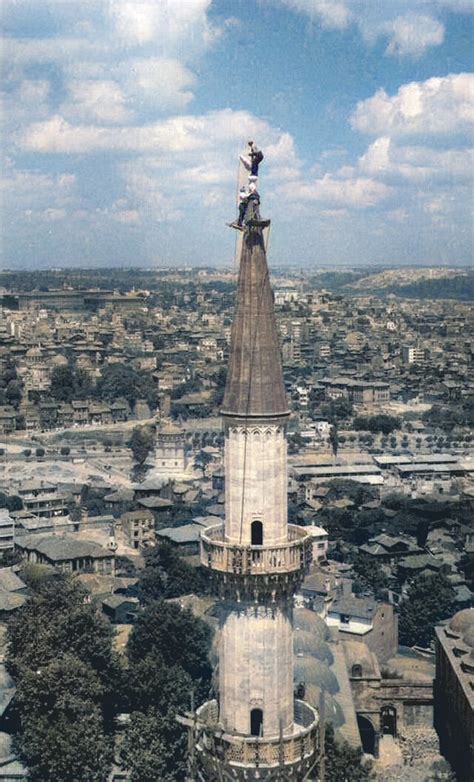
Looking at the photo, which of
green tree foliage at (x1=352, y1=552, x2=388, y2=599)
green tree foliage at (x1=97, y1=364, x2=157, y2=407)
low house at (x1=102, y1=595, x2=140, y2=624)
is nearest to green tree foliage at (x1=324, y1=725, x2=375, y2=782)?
low house at (x1=102, y1=595, x2=140, y2=624)

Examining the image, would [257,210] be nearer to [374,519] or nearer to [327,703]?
[327,703]

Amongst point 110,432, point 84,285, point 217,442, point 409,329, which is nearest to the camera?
point 217,442

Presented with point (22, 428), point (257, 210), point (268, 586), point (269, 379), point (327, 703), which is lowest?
point (22, 428)

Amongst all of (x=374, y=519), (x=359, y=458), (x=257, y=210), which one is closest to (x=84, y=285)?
(x=359, y=458)

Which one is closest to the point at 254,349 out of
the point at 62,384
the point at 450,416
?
the point at 450,416

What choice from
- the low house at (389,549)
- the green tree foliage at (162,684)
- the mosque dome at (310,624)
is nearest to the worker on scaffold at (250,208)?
the green tree foliage at (162,684)

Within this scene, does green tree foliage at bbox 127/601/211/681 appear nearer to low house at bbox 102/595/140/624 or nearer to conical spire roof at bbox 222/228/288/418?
low house at bbox 102/595/140/624
